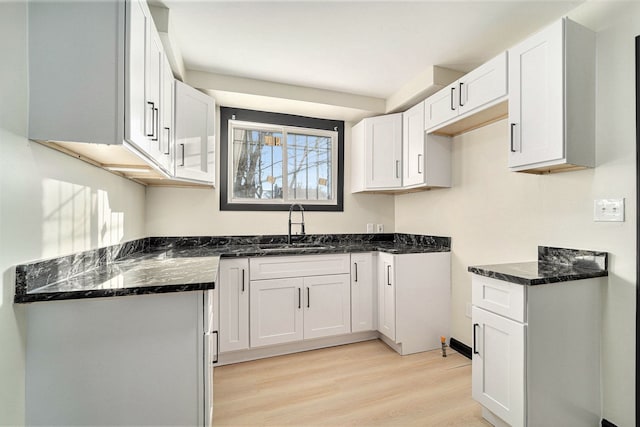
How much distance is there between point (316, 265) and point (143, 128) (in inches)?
65.8

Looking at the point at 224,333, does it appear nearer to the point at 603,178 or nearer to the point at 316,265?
the point at 316,265

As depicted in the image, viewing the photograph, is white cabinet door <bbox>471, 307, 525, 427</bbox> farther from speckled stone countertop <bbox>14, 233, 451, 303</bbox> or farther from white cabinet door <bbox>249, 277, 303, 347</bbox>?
white cabinet door <bbox>249, 277, 303, 347</bbox>

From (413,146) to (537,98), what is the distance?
113 centimetres

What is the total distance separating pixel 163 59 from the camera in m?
1.79

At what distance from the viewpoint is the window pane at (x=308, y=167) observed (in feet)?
10.6

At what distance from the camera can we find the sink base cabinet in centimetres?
117

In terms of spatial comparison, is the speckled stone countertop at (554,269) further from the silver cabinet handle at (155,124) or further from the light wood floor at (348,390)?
the silver cabinet handle at (155,124)

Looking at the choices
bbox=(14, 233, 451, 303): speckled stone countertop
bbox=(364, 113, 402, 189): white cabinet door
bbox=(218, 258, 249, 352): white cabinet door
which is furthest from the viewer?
bbox=(364, 113, 402, 189): white cabinet door

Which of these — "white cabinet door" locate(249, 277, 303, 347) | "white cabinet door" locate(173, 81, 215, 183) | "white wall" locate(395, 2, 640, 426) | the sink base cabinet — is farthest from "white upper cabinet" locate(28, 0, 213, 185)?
"white wall" locate(395, 2, 640, 426)

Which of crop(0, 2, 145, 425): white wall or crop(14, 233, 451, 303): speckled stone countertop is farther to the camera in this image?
crop(14, 233, 451, 303): speckled stone countertop

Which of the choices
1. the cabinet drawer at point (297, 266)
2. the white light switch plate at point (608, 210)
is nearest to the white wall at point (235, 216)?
the cabinet drawer at point (297, 266)

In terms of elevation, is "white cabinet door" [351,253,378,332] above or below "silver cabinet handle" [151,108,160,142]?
below

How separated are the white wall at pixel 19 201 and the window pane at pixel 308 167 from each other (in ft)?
6.66

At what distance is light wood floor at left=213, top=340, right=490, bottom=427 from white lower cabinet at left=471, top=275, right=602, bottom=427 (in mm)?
296
